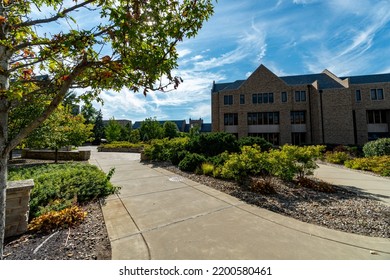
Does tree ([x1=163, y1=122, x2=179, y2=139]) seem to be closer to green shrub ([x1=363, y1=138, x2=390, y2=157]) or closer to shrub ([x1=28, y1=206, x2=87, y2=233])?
green shrub ([x1=363, y1=138, x2=390, y2=157])

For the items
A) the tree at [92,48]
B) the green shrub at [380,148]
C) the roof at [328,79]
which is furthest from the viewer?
the roof at [328,79]

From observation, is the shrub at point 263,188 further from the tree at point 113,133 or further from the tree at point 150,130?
the tree at point 113,133

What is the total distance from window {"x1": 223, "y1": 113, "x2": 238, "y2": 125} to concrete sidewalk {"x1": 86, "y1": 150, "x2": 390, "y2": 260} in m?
23.6

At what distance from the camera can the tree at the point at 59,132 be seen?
831 cm

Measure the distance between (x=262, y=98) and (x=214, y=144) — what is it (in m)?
19.3

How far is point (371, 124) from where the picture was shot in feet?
78.4

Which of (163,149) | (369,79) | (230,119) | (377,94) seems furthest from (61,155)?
(369,79)

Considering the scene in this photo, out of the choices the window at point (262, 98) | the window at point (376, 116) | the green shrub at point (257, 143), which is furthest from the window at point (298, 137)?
the green shrub at point (257, 143)

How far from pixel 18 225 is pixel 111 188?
2474 mm

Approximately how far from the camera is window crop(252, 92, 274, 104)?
25984mm

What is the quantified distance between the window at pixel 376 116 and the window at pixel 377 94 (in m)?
1.76

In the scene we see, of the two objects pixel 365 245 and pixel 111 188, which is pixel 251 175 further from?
pixel 111 188

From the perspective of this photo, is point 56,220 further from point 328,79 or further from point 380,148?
point 328,79

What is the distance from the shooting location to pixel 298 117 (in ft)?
83.0
